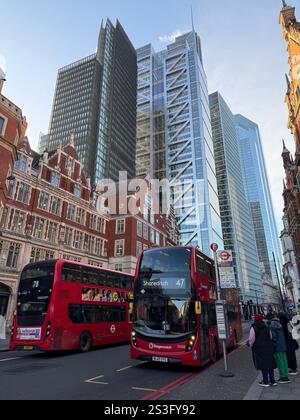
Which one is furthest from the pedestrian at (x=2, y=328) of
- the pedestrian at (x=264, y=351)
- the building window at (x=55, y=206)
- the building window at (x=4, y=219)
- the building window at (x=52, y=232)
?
the pedestrian at (x=264, y=351)

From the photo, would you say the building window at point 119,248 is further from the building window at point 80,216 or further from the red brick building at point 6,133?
the red brick building at point 6,133

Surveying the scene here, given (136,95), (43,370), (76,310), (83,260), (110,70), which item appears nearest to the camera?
(43,370)

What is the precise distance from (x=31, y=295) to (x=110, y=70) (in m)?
141

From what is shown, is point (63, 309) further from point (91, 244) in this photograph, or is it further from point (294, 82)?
point (294, 82)

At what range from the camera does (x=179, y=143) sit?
123812mm

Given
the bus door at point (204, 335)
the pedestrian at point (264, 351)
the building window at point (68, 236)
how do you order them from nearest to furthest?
the pedestrian at point (264, 351)
the bus door at point (204, 335)
the building window at point (68, 236)

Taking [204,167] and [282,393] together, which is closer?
[282,393]

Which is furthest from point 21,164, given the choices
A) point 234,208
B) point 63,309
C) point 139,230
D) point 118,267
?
point 234,208

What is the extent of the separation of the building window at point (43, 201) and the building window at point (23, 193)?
1711mm

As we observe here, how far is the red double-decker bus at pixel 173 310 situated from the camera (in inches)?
381

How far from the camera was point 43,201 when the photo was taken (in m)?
31.7

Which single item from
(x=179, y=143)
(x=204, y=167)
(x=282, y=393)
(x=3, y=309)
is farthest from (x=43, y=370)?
(x=179, y=143)

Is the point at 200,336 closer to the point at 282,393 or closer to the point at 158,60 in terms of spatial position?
the point at 282,393
